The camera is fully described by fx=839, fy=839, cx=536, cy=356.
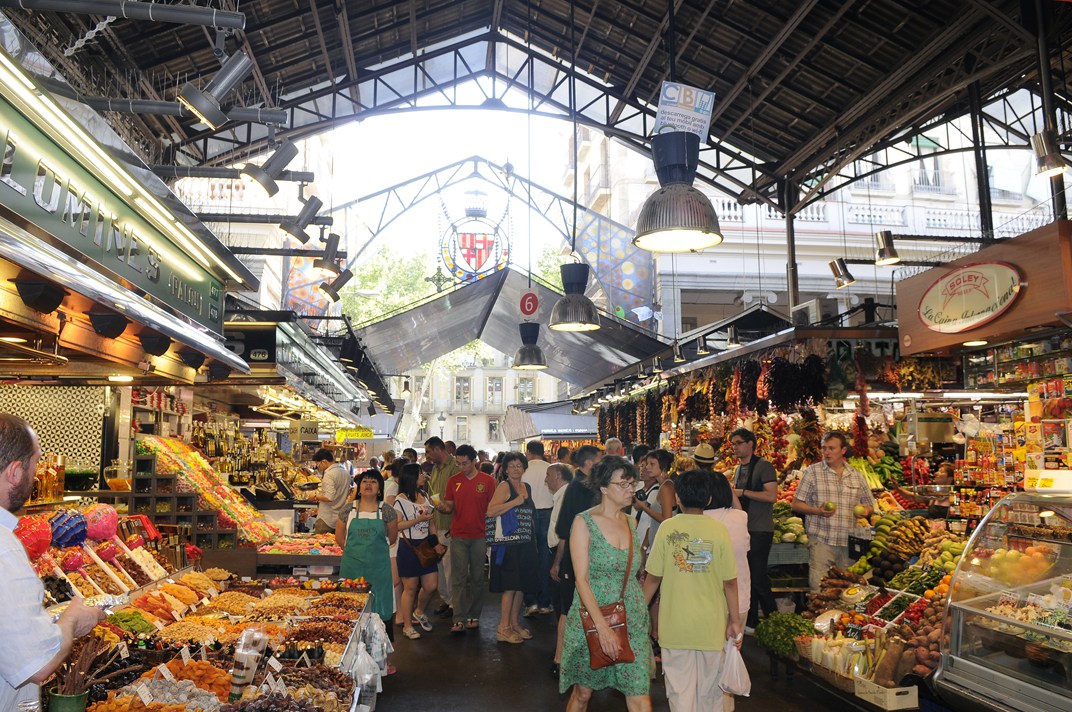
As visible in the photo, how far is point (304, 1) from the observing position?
1004cm

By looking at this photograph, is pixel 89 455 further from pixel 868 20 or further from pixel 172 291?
pixel 868 20

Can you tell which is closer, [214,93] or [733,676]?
[733,676]

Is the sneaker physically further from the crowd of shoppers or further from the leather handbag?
the leather handbag

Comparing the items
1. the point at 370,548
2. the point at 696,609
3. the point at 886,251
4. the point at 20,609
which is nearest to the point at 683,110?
the point at 696,609

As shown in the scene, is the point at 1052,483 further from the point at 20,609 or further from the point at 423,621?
the point at 423,621

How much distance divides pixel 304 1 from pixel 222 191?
7257 mm

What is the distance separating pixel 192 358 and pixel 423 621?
372 cm

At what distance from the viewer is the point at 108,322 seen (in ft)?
13.8

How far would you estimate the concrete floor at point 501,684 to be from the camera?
5.64 metres

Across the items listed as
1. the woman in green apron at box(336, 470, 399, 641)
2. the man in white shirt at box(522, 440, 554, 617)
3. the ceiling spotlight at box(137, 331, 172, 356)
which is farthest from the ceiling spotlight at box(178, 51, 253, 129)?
the man in white shirt at box(522, 440, 554, 617)

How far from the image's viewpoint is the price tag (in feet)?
11.4

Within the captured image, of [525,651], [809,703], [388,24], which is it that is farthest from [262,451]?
[809,703]

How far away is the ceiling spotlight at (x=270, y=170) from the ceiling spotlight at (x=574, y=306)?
3.13 m

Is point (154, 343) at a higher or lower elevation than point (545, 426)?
higher
